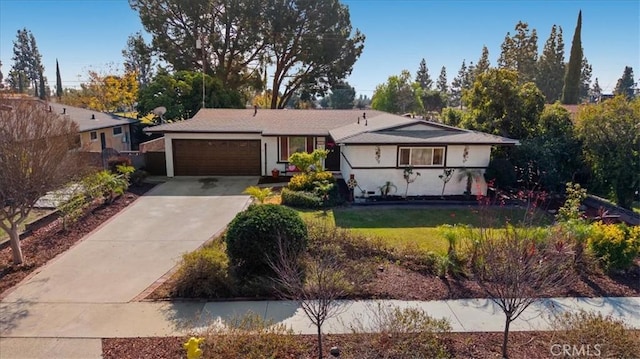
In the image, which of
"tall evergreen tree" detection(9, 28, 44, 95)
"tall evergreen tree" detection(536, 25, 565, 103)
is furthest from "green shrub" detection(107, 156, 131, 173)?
"tall evergreen tree" detection(9, 28, 44, 95)

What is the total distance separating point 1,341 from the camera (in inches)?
249

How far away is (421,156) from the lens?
53.2 feet

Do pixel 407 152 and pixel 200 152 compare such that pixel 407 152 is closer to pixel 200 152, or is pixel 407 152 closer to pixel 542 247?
pixel 542 247

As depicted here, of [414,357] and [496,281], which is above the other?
[496,281]

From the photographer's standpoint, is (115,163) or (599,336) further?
(115,163)

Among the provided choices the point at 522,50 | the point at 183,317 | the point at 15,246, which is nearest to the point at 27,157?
the point at 15,246

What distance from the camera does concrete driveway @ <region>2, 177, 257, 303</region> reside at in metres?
8.06

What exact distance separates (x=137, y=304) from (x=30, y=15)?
14131 millimetres

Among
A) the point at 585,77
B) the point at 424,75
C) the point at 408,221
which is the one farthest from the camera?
the point at 424,75

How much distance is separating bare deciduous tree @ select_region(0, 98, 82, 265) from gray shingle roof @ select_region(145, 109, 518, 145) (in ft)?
31.3

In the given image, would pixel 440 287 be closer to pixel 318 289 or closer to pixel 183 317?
pixel 318 289

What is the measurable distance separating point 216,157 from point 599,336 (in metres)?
17.8

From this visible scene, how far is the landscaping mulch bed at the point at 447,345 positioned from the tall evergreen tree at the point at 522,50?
49036 millimetres

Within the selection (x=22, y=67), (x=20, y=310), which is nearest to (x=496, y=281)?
(x=20, y=310)
